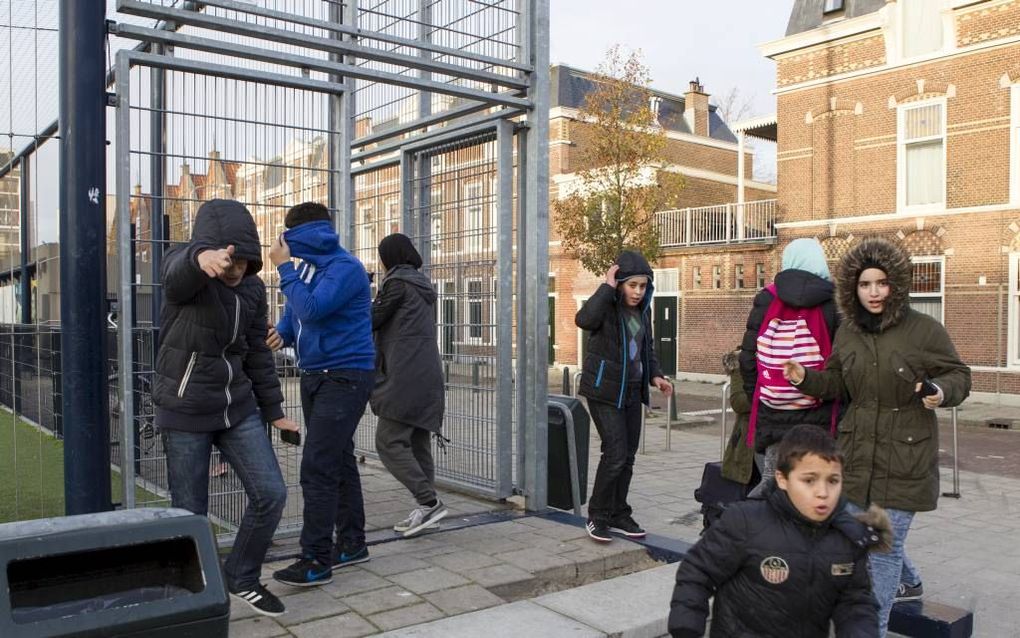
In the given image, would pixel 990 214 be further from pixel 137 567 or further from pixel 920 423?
pixel 137 567

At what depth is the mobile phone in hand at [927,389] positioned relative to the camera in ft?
12.3

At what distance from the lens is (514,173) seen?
6.69m

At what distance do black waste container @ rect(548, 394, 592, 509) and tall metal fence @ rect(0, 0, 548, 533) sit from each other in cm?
20

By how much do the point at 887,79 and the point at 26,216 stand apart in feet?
65.3

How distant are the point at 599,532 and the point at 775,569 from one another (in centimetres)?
271

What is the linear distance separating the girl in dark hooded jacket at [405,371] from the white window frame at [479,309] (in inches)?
35.4

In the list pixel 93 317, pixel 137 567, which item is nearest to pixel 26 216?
pixel 93 317

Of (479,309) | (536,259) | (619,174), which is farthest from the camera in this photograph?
(619,174)

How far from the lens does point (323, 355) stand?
185 inches

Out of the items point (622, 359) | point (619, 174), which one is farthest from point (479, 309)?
point (619, 174)

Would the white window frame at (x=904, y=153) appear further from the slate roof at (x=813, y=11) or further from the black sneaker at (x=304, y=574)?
the black sneaker at (x=304, y=574)

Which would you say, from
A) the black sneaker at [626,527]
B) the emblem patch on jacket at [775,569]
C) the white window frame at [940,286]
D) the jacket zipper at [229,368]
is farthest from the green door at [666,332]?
the emblem patch on jacket at [775,569]

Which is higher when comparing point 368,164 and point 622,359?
point 368,164

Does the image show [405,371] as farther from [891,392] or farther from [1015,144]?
[1015,144]
